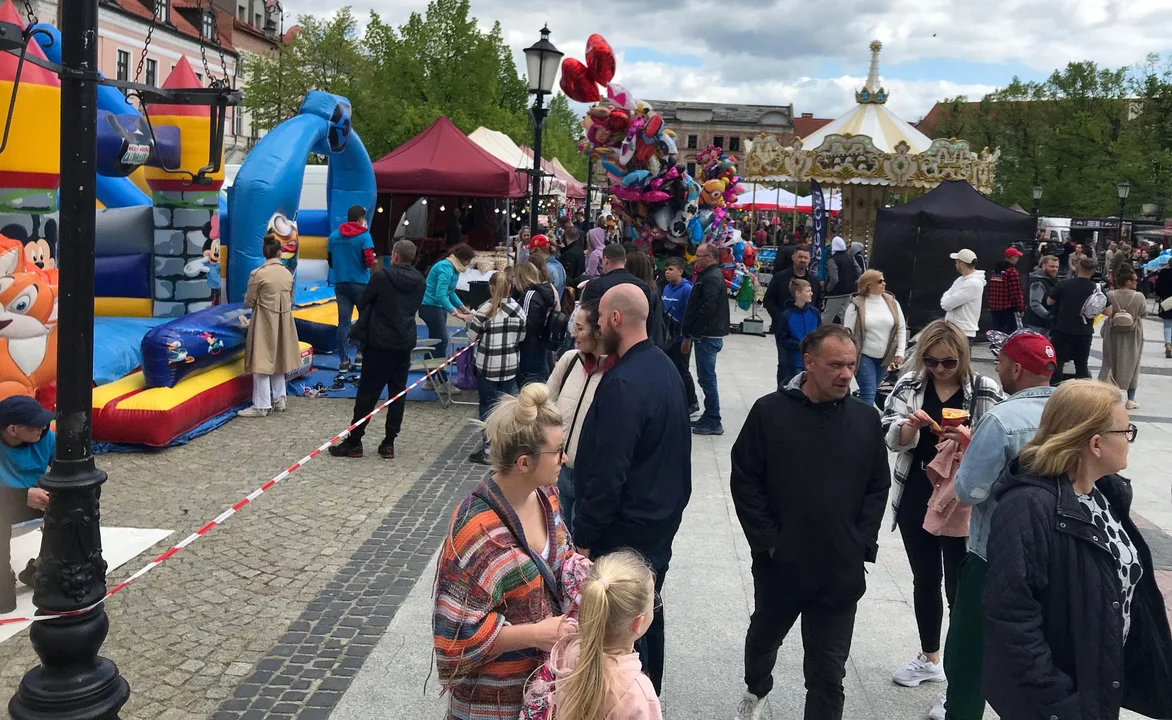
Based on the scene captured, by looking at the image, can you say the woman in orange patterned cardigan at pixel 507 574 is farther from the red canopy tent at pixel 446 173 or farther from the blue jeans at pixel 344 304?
the red canopy tent at pixel 446 173

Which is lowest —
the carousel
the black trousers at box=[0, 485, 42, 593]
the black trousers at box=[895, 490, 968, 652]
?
the black trousers at box=[0, 485, 42, 593]

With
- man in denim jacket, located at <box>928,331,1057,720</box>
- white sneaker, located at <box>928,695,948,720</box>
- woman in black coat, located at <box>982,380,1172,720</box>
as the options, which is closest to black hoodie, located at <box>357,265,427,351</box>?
white sneaker, located at <box>928,695,948,720</box>

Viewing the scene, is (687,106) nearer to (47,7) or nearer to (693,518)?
(47,7)

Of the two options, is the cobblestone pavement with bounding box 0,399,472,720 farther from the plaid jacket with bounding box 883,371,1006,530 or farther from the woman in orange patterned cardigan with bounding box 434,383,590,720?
the plaid jacket with bounding box 883,371,1006,530

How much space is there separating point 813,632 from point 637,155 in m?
9.48

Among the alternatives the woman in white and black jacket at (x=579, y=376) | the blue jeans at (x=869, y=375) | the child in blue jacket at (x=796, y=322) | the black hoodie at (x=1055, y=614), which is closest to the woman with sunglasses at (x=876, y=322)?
the blue jeans at (x=869, y=375)

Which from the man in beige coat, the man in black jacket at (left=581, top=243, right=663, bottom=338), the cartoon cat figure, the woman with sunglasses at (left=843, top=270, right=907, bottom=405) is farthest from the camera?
the man in beige coat

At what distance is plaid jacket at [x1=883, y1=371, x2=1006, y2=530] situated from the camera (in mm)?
4418

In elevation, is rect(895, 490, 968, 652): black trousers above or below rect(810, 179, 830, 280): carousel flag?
below

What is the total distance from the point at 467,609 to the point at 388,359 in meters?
6.14

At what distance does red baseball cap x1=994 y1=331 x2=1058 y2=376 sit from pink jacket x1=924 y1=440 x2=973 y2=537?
543mm

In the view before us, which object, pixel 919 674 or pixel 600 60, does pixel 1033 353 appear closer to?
pixel 919 674

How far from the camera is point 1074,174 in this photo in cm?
4781

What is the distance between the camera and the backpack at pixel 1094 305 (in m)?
11.7
